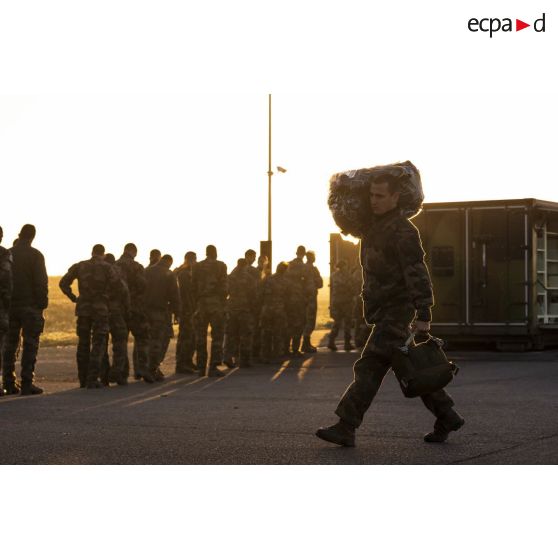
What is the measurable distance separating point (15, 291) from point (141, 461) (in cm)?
694

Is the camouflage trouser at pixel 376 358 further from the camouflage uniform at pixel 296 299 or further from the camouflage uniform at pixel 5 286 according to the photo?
the camouflage uniform at pixel 296 299

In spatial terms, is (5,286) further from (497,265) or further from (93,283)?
(497,265)

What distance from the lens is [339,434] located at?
313 inches

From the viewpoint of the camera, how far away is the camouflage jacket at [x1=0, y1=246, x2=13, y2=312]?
43.8 ft

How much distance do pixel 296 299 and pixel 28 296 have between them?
7.48 m

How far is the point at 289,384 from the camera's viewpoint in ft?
48.7

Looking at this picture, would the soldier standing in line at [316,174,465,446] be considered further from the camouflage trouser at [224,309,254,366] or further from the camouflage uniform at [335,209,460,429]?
the camouflage trouser at [224,309,254,366]

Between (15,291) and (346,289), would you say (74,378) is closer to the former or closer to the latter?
(15,291)

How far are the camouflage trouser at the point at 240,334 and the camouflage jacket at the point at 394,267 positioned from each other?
10562 millimetres

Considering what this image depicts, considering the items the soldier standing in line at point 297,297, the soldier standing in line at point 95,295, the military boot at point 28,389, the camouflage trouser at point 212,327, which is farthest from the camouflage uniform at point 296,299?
the military boot at point 28,389

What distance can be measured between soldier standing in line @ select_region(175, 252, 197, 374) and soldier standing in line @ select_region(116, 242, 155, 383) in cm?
160

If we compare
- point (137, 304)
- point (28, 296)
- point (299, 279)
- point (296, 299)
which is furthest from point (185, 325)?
point (28, 296)

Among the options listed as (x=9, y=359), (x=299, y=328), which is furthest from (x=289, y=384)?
(x=299, y=328)

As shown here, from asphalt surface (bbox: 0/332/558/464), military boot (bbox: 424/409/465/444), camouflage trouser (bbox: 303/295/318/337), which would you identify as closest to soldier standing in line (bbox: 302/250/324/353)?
camouflage trouser (bbox: 303/295/318/337)
